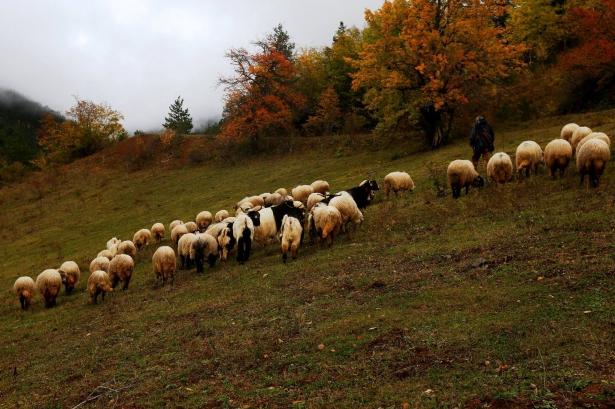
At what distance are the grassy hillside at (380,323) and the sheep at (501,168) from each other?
0.99 m

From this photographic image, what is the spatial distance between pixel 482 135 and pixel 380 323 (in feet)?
54.5

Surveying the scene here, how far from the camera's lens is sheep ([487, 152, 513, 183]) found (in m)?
19.1

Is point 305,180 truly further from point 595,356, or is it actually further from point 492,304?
point 595,356

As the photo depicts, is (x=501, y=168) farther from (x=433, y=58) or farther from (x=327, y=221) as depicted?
(x=433, y=58)

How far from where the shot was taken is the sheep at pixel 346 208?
18891 mm

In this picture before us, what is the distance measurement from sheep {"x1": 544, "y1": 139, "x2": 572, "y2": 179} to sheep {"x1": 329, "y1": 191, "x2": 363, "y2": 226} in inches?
291

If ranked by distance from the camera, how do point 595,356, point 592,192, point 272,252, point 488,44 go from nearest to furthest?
1. point 595,356
2. point 592,192
3. point 272,252
4. point 488,44

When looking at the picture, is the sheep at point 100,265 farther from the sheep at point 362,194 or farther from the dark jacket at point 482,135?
the dark jacket at point 482,135

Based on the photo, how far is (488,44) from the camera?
120ft

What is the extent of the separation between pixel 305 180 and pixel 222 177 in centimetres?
1211

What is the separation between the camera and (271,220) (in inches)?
795

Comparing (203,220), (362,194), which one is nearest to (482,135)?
(362,194)

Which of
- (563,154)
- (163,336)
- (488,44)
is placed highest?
(488,44)

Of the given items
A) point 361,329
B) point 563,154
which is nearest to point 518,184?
point 563,154
